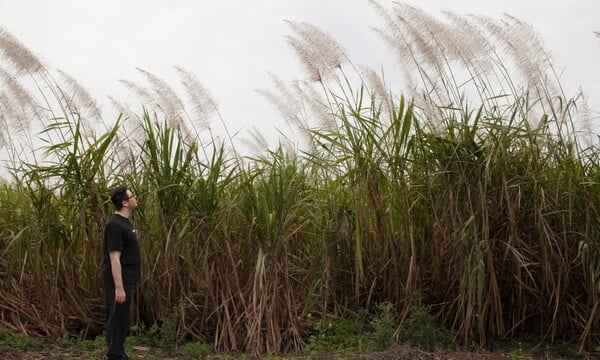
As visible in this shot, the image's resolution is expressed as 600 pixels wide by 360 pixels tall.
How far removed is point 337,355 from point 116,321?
175cm

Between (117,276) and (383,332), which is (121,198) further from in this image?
(383,332)

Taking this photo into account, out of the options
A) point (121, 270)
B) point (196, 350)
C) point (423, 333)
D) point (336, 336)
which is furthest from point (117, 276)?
point (423, 333)

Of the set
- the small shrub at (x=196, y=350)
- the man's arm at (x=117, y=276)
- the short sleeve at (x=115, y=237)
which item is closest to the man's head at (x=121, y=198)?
the short sleeve at (x=115, y=237)

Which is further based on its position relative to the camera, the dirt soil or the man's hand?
the dirt soil

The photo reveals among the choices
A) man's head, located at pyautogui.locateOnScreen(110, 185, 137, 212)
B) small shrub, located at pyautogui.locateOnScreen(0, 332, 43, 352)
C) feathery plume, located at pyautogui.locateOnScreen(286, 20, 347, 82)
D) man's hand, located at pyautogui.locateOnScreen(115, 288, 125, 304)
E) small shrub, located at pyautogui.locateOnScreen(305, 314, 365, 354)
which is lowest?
small shrub, located at pyautogui.locateOnScreen(0, 332, 43, 352)

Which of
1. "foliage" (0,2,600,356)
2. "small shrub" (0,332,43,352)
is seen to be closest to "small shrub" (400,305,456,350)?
"foliage" (0,2,600,356)

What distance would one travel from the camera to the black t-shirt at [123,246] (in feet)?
18.3

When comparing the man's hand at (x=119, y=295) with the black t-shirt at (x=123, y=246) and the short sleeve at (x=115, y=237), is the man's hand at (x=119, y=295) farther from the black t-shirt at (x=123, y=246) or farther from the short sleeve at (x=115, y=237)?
the short sleeve at (x=115, y=237)

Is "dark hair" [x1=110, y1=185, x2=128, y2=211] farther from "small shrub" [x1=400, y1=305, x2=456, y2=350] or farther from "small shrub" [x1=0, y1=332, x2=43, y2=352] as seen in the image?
"small shrub" [x1=400, y1=305, x2=456, y2=350]

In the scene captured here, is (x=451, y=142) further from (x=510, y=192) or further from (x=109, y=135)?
(x=109, y=135)

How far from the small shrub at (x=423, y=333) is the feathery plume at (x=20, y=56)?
169 inches

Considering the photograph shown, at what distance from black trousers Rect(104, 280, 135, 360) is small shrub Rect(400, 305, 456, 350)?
87.7 inches

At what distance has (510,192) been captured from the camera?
6168mm

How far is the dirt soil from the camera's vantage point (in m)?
5.77
